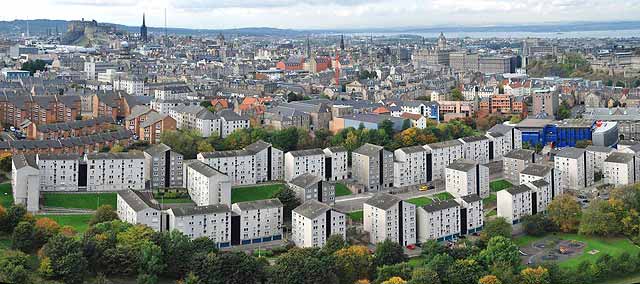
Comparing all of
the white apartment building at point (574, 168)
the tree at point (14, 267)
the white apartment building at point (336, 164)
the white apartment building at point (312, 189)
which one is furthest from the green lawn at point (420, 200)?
the tree at point (14, 267)

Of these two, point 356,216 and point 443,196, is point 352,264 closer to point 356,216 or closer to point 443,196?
point 356,216

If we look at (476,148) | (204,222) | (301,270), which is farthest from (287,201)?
(476,148)

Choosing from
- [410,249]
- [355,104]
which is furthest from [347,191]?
[355,104]

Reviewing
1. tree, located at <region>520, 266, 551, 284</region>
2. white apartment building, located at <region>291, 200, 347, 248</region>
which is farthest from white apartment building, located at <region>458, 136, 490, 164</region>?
tree, located at <region>520, 266, 551, 284</region>

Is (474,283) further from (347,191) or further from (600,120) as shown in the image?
(600,120)

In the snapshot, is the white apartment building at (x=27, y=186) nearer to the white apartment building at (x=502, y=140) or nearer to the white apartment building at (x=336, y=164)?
the white apartment building at (x=336, y=164)
